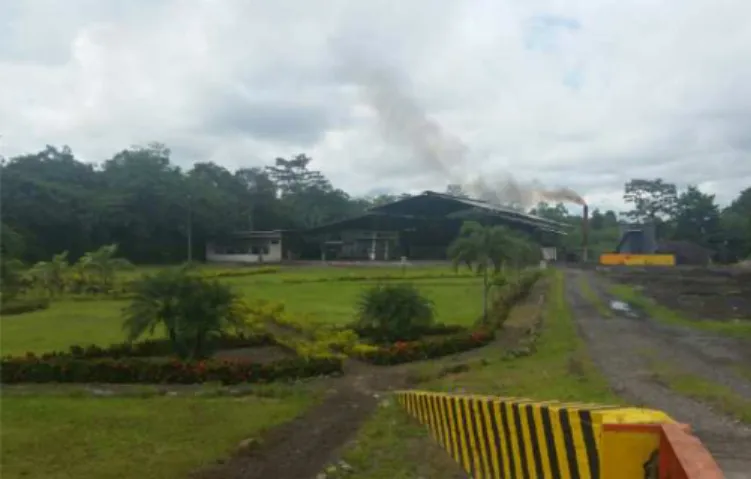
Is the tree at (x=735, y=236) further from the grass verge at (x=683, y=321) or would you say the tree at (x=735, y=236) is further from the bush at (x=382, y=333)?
the bush at (x=382, y=333)

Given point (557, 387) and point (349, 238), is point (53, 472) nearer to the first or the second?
point (557, 387)

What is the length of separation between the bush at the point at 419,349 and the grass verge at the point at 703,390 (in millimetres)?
4415

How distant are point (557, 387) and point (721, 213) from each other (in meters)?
75.8

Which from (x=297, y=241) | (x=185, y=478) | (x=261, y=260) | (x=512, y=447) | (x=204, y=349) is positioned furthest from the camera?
(x=297, y=241)

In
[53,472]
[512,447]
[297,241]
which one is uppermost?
[297,241]

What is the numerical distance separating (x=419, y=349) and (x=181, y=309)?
5.00 m

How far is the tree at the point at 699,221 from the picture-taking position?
76812 mm

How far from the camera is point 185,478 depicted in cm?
690

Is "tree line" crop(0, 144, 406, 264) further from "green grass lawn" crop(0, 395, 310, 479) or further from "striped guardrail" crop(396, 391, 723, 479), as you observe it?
"striped guardrail" crop(396, 391, 723, 479)

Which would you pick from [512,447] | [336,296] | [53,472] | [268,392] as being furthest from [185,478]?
[336,296]

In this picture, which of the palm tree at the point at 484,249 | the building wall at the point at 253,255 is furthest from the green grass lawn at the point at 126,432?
the building wall at the point at 253,255

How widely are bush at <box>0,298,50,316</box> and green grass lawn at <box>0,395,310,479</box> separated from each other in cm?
1699

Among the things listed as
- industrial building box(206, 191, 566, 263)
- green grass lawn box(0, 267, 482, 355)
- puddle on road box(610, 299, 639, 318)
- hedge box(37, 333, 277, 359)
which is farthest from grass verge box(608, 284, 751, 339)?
industrial building box(206, 191, 566, 263)

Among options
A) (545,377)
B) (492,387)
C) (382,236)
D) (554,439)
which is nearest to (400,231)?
(382,236)
